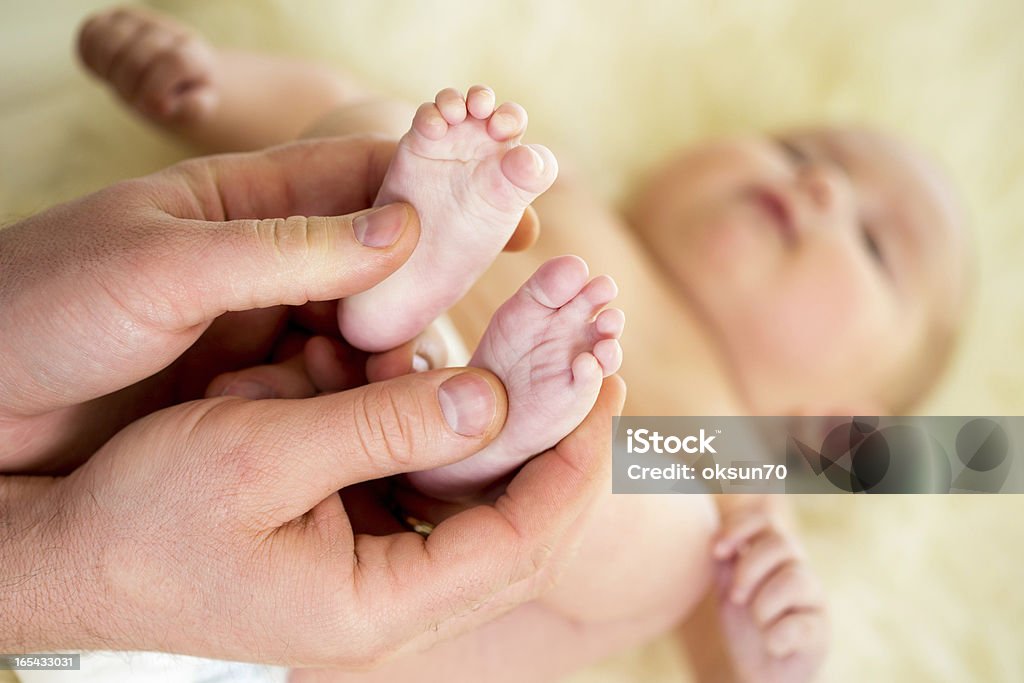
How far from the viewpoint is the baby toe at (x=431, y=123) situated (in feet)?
1.96

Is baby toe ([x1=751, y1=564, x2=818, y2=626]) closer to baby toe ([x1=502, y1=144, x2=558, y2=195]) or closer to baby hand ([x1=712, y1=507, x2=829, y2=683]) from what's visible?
baby hand ([x1=712, y1=507, x2=829, y2=683])

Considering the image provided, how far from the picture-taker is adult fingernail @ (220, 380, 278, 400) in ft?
2.32

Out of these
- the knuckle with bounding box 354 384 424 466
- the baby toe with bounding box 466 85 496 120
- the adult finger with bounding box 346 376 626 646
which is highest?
the baby toe with bounding box 466 85 496 120

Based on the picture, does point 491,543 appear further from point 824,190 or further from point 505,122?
point 824,190

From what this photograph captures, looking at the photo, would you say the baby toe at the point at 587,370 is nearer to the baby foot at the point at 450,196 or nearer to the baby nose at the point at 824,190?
the baby foot at the point at 450,196

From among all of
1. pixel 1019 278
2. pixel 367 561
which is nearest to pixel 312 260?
pixel 367 561

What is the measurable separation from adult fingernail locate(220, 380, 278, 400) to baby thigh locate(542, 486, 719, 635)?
32 cm

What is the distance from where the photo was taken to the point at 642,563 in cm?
89

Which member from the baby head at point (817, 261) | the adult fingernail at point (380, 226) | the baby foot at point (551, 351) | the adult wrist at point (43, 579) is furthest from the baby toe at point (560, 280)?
the baby head at point (817, 261)

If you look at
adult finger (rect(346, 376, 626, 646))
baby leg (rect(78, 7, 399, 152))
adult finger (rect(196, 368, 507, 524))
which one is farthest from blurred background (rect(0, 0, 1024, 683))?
adult finger (rect(196, 368, 507, 524))

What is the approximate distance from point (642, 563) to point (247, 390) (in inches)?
17.7

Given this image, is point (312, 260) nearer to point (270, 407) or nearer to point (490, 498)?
point (270, 407)

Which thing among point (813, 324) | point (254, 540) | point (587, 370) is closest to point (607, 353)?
point (587, 370)

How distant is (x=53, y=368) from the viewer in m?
0.57
